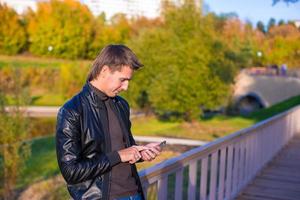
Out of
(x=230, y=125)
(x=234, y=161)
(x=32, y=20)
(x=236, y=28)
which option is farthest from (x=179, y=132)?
(x=236, y=28)

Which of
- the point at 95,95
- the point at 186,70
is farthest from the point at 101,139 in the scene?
the point at 186,70

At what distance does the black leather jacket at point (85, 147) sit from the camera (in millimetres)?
1804

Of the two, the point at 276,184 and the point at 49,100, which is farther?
the point at 49,100

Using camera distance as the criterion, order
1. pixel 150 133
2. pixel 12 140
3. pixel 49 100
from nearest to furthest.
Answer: pixel 12 140, pixel 150 133, pixel 49 100

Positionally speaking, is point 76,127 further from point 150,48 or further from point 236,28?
point 236,28

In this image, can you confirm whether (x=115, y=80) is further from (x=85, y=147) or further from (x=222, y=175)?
(x=222, y=175)

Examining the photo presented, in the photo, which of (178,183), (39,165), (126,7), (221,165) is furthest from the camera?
(126,7)

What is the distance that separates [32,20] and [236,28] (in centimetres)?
2566

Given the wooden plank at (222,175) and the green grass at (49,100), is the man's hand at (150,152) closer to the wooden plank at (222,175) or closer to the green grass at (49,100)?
the wooden plank at (222,175)

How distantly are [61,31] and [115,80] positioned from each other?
48.1 metres

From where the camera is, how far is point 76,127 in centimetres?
184

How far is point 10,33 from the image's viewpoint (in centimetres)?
4812

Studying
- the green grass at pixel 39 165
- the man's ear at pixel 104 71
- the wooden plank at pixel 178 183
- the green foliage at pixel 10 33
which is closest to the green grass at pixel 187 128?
the green grass at pixel 39 165

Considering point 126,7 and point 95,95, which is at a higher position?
point 126,7
